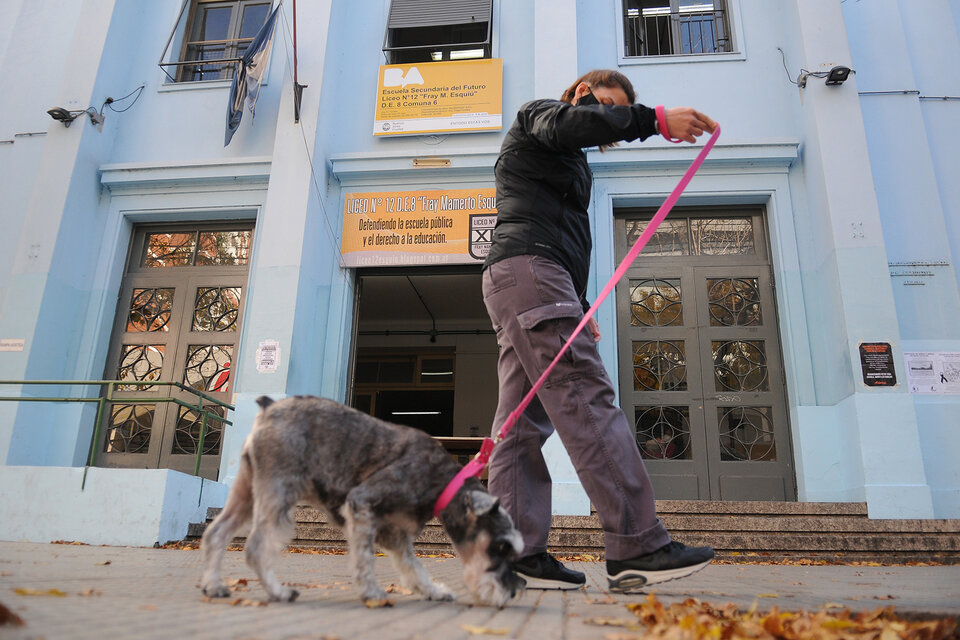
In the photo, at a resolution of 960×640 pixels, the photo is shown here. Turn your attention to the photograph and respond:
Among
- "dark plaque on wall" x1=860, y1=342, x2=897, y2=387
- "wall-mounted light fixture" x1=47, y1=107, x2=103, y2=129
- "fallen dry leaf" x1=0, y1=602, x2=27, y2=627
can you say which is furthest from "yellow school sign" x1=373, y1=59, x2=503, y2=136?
"fallen dry leaf" x1=0, y1=602, x2=27, y2=627

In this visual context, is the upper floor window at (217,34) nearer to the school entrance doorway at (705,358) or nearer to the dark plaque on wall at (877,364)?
the school entrance doorway at (705,358)

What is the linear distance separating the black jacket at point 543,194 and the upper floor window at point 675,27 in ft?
24.2

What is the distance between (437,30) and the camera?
1009 cm

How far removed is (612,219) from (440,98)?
307 cm

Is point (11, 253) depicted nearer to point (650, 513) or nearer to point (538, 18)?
point (538, 18)

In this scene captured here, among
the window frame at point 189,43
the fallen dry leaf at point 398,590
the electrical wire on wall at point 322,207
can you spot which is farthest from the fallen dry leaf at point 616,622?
the window frame at point 189,43

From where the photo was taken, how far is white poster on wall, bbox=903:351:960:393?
293 inches

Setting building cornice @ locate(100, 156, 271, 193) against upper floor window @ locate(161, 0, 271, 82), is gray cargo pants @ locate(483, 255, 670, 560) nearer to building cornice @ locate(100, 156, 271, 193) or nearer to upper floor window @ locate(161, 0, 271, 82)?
building cornice @ locate(100, 156, 271, 193)

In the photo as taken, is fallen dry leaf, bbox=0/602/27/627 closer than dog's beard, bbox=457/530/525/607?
Yes

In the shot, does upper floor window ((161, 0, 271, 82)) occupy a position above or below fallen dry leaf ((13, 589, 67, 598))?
above

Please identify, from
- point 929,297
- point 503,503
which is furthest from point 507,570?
point 929,297

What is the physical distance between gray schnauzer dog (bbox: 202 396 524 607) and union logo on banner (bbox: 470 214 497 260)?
20.0 ft

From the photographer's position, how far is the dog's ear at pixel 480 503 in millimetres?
2578

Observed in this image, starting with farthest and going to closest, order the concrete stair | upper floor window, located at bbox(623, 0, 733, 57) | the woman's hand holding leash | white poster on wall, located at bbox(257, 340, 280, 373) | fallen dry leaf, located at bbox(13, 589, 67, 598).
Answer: upper floor window, located at bbox(623, 0, 733, 57) → white poster on wall, located at bbox(257, 340, 280, 373) → the concrete stair → the woman's hand holding leash → fallen dry leaf, located at bbox(13, 589, 67, 598)
